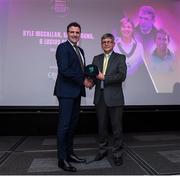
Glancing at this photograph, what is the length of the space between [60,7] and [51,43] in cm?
59

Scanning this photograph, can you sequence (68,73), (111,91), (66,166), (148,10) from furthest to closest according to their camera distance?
(148,10)
(111,91)
(66,166)
(68,73)

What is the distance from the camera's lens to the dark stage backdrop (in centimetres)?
485

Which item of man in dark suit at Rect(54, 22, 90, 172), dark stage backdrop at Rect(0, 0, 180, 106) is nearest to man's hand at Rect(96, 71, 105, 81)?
man in dark suit at Rect(54, 22, 90, 172)

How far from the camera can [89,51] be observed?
5.04 meters

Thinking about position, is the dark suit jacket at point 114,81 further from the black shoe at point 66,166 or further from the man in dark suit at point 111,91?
the black shoe at point 66,166

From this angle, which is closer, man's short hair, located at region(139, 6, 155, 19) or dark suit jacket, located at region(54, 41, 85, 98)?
dark suit jacket, located at region(54, 41, 85, 98)

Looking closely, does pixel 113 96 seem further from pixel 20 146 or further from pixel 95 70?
pixel 20 146

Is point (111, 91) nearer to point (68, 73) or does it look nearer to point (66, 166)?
point (68, 73)

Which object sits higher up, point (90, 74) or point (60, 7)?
point (60, 7)

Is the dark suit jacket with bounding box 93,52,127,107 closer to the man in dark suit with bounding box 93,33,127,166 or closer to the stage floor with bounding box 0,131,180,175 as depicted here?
the man in dark suit with bounding box 93,33,127,166

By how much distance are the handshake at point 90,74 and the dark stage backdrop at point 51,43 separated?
176 cm

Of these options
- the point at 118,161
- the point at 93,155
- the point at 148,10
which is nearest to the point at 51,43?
the point at 148,10

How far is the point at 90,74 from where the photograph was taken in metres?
3.22

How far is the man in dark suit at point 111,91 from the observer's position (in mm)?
3377
